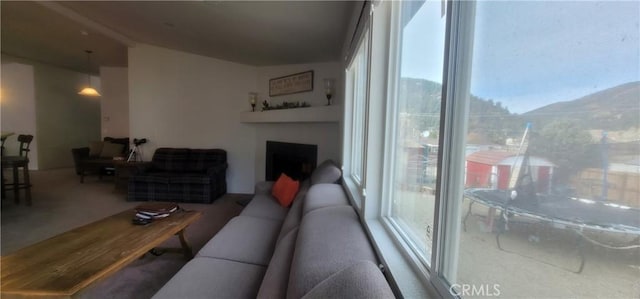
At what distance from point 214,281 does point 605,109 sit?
160cm

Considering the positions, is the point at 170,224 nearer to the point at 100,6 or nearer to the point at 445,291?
the point at 445,291

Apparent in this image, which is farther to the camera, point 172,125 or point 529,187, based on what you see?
point 172,125

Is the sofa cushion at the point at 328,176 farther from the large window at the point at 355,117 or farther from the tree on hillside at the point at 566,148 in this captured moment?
the tree on hillside at the point at 566,148

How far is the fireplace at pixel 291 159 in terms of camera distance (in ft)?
13.8

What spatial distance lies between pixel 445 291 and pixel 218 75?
505cm

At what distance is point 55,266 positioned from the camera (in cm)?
149

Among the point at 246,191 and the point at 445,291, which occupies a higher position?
the point at 445,291

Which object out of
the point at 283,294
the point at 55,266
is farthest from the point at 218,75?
the point at 283,294

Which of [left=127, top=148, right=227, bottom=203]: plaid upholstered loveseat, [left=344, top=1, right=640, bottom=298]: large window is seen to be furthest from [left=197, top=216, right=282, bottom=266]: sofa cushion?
[left=127, top=148, right=227, bottom=203]: plaid upholstered loveseat

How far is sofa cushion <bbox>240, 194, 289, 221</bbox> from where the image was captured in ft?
8.41

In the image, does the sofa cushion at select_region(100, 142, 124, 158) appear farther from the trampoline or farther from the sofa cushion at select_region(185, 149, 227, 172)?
the trampoline

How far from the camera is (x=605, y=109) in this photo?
420mm

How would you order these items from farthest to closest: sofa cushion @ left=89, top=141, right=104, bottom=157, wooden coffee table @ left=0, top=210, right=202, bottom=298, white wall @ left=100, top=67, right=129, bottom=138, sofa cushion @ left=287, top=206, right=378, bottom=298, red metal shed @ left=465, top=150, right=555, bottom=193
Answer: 1. white wall @ left=100, top=67, right=129, bottom=138
2. sofa cushion @ left=89, top=141, right=104, bottom=157
3. wooden coffee table @ left=0, top=210, right=202, bottom=298
4. sofa cushion @ left=287, top=206, right=378, bottom=298
5. red metal shed @ left=465, top=150, right=555, bottom=193

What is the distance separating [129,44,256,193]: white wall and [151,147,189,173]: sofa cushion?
12.2 inches
